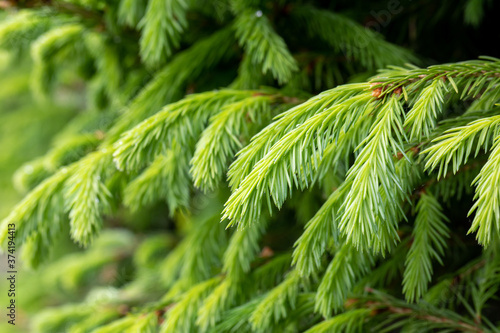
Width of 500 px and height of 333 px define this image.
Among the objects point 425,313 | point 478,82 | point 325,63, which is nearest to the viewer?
point 478,82

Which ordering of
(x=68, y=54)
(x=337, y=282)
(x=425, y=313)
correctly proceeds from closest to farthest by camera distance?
(x=337, y=282), (x=425, y=313), (x=68, y=54)

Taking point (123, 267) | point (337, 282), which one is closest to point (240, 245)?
point (337, 282)

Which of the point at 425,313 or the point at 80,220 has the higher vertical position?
the point at 80,220

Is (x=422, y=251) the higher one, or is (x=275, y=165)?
(x=275, y=165)

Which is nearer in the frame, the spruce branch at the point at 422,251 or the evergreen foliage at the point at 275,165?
the evergreen foliage at the point at 275,165

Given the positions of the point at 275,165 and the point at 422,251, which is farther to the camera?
the point at 422,251

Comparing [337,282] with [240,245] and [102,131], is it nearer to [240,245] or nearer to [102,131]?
[240,245]

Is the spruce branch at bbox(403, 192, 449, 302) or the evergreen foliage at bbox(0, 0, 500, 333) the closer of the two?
the evergreen foliage at bbox(0, 0, 500, 333)

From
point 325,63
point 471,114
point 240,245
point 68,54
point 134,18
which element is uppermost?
point 68,54
